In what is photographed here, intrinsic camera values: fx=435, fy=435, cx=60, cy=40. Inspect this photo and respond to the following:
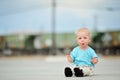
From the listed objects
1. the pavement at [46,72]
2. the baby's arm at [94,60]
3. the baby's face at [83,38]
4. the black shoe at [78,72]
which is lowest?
the pavement at [46,72]

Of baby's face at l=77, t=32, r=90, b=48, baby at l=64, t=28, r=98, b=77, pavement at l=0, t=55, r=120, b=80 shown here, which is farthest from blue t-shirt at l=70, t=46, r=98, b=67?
pavement at l=0, t=55, r=120, b=80

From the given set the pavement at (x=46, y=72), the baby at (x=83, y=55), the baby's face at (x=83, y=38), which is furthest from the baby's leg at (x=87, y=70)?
the baby's face at (x=83, y=38)

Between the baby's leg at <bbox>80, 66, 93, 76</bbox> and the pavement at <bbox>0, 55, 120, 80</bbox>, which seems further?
the pavement at <bbox>0, 55, 120, 80</bbox>

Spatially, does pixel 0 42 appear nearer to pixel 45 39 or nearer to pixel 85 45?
pixel 45 39

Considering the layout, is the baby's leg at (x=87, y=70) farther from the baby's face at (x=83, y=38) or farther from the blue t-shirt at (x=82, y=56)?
the baby's face at (x=83, y=38)

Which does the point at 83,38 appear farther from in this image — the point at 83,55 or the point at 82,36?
the point at 83,55

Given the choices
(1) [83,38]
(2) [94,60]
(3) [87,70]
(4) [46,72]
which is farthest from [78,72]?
(4) [46,72]

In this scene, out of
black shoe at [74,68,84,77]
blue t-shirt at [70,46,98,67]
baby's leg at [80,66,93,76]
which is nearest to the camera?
black shoe at [74,68,84,77]

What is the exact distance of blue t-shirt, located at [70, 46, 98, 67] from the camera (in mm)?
6266

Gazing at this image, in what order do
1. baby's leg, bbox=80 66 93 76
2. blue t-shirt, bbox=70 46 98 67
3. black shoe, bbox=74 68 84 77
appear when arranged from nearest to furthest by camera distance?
black shoe, bbox=74 68 84 77 < baby's leg, bbox=80 66 93 76 < blue t-shirt, bbox=70 46 98 67

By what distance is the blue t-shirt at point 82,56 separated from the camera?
627 cm

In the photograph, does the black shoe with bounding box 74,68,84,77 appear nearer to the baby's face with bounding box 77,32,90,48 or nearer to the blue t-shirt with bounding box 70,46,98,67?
the blue t-shirt with bounding box 70,46,98,67

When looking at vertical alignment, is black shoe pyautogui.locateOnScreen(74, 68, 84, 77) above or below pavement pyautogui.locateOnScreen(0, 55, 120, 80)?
above

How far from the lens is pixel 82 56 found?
630cm
